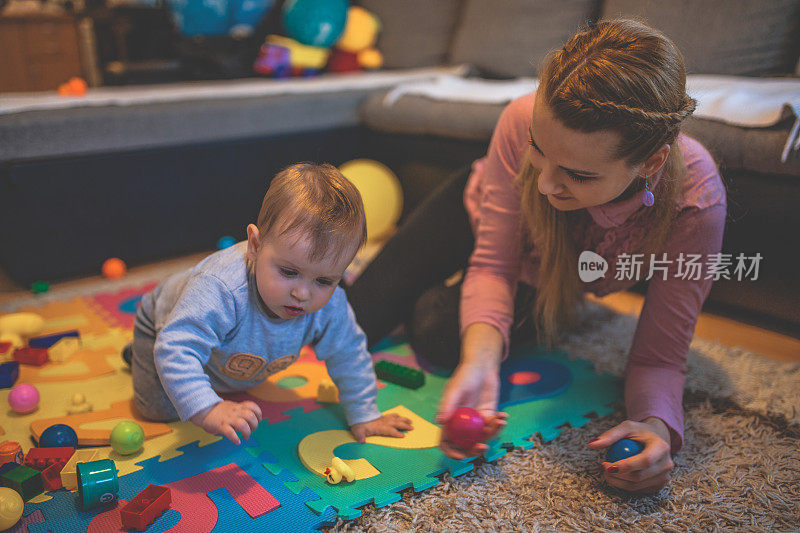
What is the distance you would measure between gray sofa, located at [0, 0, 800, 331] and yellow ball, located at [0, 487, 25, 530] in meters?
0.96

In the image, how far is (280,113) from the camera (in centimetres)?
196

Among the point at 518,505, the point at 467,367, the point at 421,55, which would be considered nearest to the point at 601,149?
the point at 467,367

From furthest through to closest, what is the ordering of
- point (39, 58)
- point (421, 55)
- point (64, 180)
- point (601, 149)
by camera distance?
point (39, 58) → point (421, 55) → point (64, 180) → point (601, 149)

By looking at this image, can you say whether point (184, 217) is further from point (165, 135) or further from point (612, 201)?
point (612, 201)

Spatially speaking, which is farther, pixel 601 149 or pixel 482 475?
pixel 482 475

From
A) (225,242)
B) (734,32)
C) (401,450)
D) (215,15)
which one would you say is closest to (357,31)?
(215,15)

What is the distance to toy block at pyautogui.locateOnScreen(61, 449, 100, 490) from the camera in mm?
879

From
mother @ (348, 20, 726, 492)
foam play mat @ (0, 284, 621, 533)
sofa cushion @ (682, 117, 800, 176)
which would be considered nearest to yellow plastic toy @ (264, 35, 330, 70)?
mother @ (348, 20, 726, 492)

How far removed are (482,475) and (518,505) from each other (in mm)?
76

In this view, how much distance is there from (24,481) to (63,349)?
0.46m

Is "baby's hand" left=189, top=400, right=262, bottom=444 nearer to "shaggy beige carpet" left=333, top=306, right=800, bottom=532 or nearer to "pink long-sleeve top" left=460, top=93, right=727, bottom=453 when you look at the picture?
"shaggy beige carpet" left=333, top=306, right=800, bottom=532

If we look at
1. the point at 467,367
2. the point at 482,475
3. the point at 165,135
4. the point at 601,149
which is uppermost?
the point at 601,149

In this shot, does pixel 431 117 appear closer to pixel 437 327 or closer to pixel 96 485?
pixel 437 327

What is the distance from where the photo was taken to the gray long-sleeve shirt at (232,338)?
86 cm
